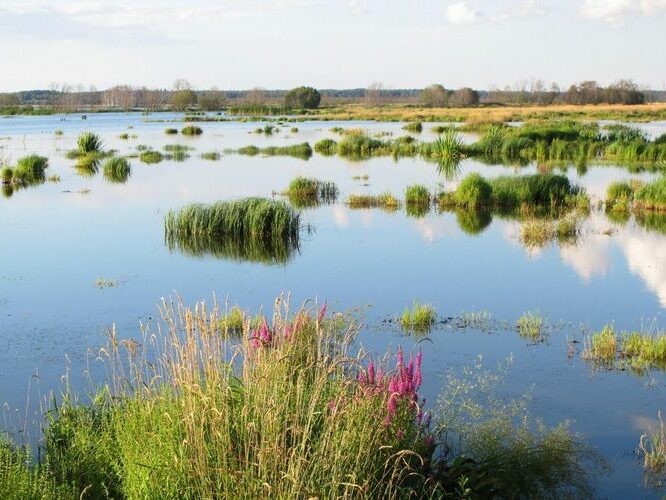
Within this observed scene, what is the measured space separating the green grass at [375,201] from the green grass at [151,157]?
1509cm

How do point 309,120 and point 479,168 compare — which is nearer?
point 479,168

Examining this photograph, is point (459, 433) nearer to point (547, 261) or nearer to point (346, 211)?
point (547, 261)

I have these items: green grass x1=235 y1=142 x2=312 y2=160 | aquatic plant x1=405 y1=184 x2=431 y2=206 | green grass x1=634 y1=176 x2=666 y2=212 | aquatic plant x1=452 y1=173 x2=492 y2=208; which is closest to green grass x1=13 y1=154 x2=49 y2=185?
green grass x1=235 y1=142 x2=312 y2=160

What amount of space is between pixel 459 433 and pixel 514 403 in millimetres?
1344

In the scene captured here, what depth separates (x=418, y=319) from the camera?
11680 mm

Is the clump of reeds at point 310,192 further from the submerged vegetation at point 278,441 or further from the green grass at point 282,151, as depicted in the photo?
the submerged vegetation at point 278,441

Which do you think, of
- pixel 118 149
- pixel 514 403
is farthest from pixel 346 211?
pixel 118 149

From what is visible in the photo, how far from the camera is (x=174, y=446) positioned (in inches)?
210

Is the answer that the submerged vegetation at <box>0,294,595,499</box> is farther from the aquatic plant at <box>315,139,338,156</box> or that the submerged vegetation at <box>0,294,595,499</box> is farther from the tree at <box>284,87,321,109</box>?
the tree at <box>284,87,321,109</box>

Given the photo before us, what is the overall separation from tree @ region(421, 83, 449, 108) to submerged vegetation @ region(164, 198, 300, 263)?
97.3 m

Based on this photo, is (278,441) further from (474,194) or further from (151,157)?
(151,157)

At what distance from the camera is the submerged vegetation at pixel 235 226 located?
60.6 feet

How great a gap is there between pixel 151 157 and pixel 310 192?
1469 cm

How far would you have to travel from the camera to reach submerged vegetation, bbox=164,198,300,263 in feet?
60.6
